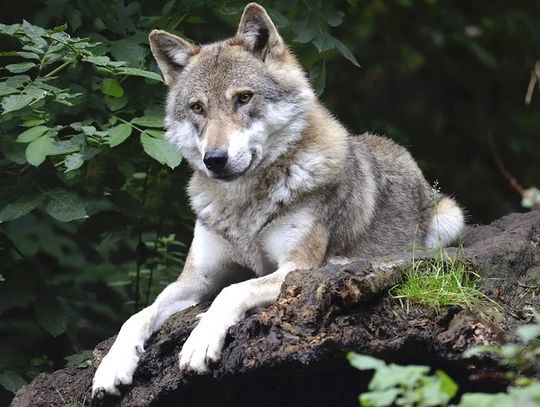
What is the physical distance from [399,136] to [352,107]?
5.19 feet

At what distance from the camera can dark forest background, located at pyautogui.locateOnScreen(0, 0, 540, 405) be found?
6.07m

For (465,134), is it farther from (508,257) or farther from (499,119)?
(508,257)

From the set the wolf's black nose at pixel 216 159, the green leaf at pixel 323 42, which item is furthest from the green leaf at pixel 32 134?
the green leaf at pixel 323 42

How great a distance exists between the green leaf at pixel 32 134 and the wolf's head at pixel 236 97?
0.85 meters

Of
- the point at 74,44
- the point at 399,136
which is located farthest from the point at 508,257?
the point at 399,136

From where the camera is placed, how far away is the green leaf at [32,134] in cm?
572

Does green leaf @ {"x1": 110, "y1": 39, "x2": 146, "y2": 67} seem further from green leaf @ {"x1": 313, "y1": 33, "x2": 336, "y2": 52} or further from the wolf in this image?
green leaf @ {"x1": 313, "y1": 33, "x2": 336, "y2": 52}

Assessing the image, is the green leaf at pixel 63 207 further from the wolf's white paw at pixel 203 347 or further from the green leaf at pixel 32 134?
the wolf's white paw at pixel 203 347

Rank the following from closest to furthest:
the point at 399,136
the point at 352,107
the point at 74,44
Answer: the point at 74,44 < the point at 399,136 < the point at 352,107

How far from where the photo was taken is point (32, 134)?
18.9ft

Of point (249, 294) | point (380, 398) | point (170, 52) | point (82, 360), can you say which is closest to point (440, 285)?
point (249, 294)

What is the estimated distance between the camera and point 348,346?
4.62 meters

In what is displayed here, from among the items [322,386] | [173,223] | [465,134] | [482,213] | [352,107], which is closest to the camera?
[322,386]

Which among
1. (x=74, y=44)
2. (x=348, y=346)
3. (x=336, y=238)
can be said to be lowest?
(x=336, y=238)
